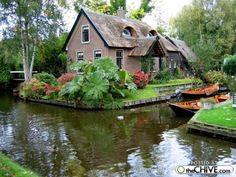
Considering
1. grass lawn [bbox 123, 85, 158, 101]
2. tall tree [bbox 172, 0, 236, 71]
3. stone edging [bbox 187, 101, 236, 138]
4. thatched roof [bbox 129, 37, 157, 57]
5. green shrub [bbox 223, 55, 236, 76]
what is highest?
tall tree [bbox 172, 0, 236, 71]

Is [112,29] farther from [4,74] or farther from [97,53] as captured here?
[4,74]

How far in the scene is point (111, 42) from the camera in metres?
32.7

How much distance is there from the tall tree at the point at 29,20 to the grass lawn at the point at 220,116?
2066 cm

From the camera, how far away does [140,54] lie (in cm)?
3397

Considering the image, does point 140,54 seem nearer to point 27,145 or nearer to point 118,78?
point 118,78

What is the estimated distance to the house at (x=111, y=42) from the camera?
33.3m

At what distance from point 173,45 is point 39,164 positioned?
111 ft

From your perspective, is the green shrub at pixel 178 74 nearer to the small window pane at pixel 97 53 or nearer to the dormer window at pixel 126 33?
the dormer window at pixel 126 33

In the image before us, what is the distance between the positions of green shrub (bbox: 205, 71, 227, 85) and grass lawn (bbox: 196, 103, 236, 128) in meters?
15.7

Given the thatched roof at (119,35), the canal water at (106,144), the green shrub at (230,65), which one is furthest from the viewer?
the thatched roof at (119,35)

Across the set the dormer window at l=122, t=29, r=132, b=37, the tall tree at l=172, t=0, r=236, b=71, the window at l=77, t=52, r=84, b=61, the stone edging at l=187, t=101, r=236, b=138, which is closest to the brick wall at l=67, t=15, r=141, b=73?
the window at l=77, t=52, r=84, b=61

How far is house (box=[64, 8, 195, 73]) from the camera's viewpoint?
3331cm

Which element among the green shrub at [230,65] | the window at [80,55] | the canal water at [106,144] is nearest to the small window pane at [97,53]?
the window at [80,55]

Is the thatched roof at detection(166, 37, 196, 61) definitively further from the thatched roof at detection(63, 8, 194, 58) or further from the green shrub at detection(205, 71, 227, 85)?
the green shrub at detection(205, 71, 227, 85)
